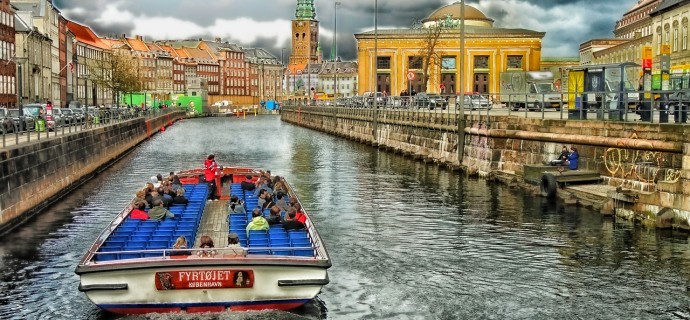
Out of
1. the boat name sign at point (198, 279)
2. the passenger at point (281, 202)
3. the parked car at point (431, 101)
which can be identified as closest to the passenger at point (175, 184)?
the passenger at point (281, 202)

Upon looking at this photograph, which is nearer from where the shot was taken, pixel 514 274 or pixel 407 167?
pixel 514 274

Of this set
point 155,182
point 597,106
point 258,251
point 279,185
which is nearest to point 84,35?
point 597,106

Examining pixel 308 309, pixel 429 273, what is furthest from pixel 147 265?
pixel 429 273

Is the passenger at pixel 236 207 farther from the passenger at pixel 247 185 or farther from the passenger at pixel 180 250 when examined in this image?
the passenger at pixel 180 250

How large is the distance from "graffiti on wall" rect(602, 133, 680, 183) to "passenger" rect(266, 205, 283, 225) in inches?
497

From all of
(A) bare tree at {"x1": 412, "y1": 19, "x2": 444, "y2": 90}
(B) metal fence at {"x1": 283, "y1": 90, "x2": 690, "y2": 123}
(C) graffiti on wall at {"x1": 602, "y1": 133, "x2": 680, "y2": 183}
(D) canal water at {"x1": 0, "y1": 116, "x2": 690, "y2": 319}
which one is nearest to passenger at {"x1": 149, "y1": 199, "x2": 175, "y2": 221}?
(D) canal water at {"x1": 0, "y1": 116, "x2": 690, "y2": 319}

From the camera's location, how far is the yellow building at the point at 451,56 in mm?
131675

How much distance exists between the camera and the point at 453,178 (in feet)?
149

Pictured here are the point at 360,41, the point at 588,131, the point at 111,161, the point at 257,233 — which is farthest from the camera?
the point at 360,41

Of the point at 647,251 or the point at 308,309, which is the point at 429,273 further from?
the point at 647,251

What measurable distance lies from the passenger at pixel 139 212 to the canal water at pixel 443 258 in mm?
1977

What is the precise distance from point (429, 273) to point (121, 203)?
692 inches

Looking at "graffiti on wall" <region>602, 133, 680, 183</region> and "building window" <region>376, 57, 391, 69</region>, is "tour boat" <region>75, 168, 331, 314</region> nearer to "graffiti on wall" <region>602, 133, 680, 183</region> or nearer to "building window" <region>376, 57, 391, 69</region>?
"graffiti on wall" <region>602, 133, 680, 183</region>

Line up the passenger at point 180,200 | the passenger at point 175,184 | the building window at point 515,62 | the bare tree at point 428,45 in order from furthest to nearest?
the building window at point 515,62
the bare tree at point 428,45
the passenger at point 175,184
the passenger at point 180,200
